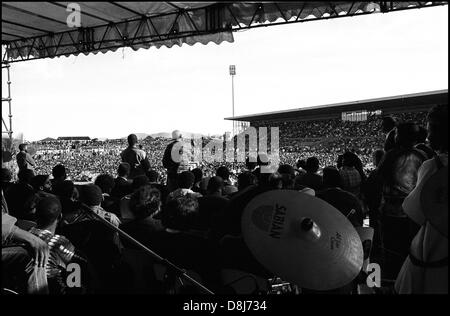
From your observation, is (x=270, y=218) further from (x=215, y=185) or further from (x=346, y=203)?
(x=215, y=185)

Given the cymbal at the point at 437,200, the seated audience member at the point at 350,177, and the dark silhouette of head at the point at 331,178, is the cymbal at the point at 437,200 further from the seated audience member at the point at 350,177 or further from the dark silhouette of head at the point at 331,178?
the seated audience member at the point at 350,177

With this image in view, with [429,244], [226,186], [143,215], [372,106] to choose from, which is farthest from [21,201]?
[372,106]

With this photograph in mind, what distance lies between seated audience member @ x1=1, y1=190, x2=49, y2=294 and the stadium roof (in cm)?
2269

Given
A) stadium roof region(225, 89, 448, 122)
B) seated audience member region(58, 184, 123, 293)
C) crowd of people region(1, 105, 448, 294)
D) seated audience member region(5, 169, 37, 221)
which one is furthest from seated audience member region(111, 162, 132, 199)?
stadium roof region(225, 89, 448, 122)

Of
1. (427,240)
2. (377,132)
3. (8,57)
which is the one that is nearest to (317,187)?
(427,240)

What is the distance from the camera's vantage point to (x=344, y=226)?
2.30 meters

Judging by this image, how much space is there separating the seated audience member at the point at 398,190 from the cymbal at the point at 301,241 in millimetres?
1495

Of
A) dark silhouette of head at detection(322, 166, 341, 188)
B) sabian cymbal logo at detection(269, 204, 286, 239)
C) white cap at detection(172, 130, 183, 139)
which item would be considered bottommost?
sabian cymbal logo at detection(269, 204, 286, 239)

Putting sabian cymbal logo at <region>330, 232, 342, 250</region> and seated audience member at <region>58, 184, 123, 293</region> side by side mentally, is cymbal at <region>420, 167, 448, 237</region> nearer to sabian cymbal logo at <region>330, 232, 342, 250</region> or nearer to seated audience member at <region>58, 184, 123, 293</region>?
sabian cymbal logo at <region>330, 232, 342, 250</region>

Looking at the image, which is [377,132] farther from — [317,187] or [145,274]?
[145,274]

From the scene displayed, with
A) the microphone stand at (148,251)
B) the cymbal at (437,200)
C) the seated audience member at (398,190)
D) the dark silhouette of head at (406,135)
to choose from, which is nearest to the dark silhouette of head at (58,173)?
the microphone stand at (148,251)

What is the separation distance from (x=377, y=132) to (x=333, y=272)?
111 feet

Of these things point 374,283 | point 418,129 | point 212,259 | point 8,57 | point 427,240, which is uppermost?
point 8,57

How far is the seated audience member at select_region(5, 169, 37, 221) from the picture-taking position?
379 cm
